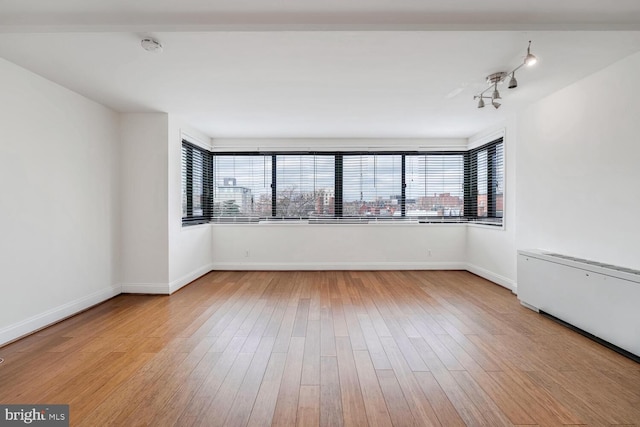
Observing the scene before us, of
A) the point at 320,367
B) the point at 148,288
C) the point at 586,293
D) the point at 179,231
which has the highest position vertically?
the point at 179,231

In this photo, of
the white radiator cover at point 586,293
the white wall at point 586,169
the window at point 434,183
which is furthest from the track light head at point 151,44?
the window at point 434,183

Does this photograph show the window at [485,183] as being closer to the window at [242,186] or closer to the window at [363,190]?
the window at [363,190]

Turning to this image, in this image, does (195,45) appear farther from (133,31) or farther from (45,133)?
(45,133)

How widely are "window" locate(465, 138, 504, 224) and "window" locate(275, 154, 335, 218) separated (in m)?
2.60

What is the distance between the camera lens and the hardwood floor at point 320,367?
1695 mm

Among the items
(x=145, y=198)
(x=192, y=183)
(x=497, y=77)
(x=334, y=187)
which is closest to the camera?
(x=497, y=77)

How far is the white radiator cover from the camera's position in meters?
2.35

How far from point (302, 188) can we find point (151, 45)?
3514 mm

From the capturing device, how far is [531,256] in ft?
11.1

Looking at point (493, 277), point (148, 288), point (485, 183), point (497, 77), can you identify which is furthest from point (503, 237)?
point (148, 288)

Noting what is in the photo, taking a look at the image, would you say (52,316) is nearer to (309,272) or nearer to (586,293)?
(309,272)

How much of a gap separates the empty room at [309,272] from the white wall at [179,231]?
1.5 inches

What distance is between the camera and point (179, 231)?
14.2 feet

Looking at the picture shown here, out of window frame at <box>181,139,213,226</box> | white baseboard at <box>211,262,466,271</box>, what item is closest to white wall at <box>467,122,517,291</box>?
white baseboard at <box>211,262,466,271</box>
